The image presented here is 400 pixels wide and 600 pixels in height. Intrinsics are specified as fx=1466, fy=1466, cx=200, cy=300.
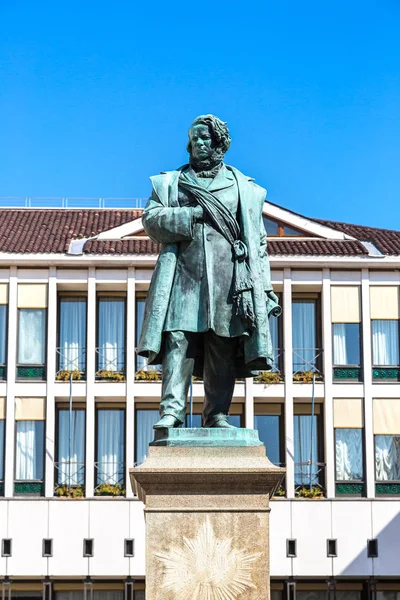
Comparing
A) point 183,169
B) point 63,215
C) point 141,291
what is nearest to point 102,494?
point 141,291

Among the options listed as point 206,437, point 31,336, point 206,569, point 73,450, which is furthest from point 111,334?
point 206,569

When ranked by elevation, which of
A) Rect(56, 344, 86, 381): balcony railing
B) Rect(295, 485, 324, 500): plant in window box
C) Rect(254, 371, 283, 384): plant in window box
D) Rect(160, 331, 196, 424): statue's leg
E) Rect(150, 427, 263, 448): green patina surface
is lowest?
Rect(150, 427, 263, 448): green patina surface

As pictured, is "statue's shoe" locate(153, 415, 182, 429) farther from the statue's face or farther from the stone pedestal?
the statue's face

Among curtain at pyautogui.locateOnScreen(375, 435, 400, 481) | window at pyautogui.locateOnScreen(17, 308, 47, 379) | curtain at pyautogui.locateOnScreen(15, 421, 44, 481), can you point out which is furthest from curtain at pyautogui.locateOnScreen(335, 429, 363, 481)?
window at pyautogui.locateOnScreen(17, 308, 47, 379)

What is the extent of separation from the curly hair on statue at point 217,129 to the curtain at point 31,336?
37548 millimetres

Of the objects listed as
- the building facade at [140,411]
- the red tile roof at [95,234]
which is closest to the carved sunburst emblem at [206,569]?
the building facade at [140,411]

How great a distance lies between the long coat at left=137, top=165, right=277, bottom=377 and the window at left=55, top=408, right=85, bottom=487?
1439 inches

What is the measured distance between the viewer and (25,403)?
48781 millimetres

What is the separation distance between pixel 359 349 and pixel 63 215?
12673 mm

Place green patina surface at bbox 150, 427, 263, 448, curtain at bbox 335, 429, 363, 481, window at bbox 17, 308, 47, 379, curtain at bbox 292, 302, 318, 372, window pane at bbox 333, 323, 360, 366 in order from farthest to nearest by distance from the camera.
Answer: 1. window pane at bbox 333, 323, 360, 366
2. curtain at bbox 292, 302, 318, 372
3. window at bbox 17, 308, 47, 379
4. curtain at bbox 335, 429, 363, 481
5. green patina surface at bbox 150, 427, 263, 448

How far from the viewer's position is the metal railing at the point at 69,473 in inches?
1905

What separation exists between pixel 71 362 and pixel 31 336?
5.34 ft

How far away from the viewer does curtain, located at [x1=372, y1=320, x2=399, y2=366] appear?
164ft

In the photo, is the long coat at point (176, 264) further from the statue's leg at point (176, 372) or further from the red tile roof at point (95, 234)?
the red tile roof at point (95, 234)
